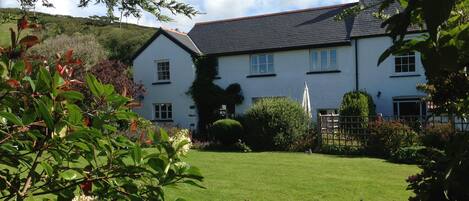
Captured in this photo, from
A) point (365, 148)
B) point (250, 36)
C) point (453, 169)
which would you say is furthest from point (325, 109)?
point (453, 169)

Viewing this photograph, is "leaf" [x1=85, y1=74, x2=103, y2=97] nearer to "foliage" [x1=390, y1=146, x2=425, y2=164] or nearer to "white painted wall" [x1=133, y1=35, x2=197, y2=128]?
"foliage" [x1=390, y1=146, x2=425, y2=164]

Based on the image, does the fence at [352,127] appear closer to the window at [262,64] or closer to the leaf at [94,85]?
the window at [262,64]

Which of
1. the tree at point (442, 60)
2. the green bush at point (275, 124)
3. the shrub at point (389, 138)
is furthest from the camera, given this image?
the green bush at point (275, 124)

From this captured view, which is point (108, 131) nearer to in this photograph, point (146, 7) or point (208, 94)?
point (146, 7)

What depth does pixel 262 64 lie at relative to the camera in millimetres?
28000

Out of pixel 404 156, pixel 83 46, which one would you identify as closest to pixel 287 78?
pixel 404 156

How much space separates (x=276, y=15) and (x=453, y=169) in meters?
27.9

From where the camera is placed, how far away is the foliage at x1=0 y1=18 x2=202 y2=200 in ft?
6.88

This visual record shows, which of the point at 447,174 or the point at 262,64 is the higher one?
the point at 262,64

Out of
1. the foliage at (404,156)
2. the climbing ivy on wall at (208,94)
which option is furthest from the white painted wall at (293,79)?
the foliage at (404,156)

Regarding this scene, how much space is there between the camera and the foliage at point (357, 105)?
22.4 metres

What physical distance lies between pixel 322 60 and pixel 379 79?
299cm

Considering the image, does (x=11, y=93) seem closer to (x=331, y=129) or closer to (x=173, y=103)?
(x=331, y=129)

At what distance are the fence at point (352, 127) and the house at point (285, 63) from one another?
4.76 meters
